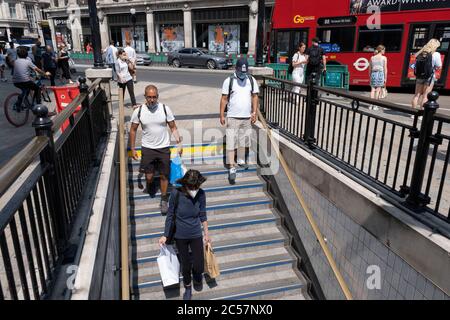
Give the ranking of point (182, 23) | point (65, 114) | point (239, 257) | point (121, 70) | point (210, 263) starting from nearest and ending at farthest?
point (65, 114) < point (210, 263) < point (239, 257) < point (121, 70) < point (182, 23)

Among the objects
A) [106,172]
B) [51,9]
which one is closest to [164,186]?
[106,172]

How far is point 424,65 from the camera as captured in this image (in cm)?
846

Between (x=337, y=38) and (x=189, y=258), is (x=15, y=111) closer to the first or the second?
(x=189, y=258)

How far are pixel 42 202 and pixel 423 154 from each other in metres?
4.00

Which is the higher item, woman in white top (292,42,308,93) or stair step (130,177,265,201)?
woman in white top (292,42,308,93)

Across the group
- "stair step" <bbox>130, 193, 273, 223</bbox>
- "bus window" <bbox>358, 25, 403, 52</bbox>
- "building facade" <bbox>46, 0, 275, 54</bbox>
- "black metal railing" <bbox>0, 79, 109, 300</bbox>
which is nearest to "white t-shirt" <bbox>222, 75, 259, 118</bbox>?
"stair step" <bbox>130, 193, 273, 223</bbox>

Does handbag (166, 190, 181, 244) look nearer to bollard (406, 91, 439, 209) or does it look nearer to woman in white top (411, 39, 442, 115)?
bollard (406, 91, 439, 209)

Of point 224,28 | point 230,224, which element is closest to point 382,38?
point 230,224

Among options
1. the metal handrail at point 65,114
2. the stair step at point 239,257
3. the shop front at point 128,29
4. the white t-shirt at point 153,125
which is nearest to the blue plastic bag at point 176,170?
the white t-shirt at point 153,125

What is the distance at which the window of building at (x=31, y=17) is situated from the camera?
72.9 m

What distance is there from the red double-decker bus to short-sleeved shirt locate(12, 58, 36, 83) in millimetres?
11690

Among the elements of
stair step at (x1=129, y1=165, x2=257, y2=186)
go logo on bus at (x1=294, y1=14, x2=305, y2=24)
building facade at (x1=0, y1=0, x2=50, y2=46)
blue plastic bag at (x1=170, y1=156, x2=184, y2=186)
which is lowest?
stair step at (x1=129, y1=165, x2=257, y2=186)

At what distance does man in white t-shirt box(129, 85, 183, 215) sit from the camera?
5441 millimetres

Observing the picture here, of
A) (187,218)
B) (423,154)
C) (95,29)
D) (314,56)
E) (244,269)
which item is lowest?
(244,269)
